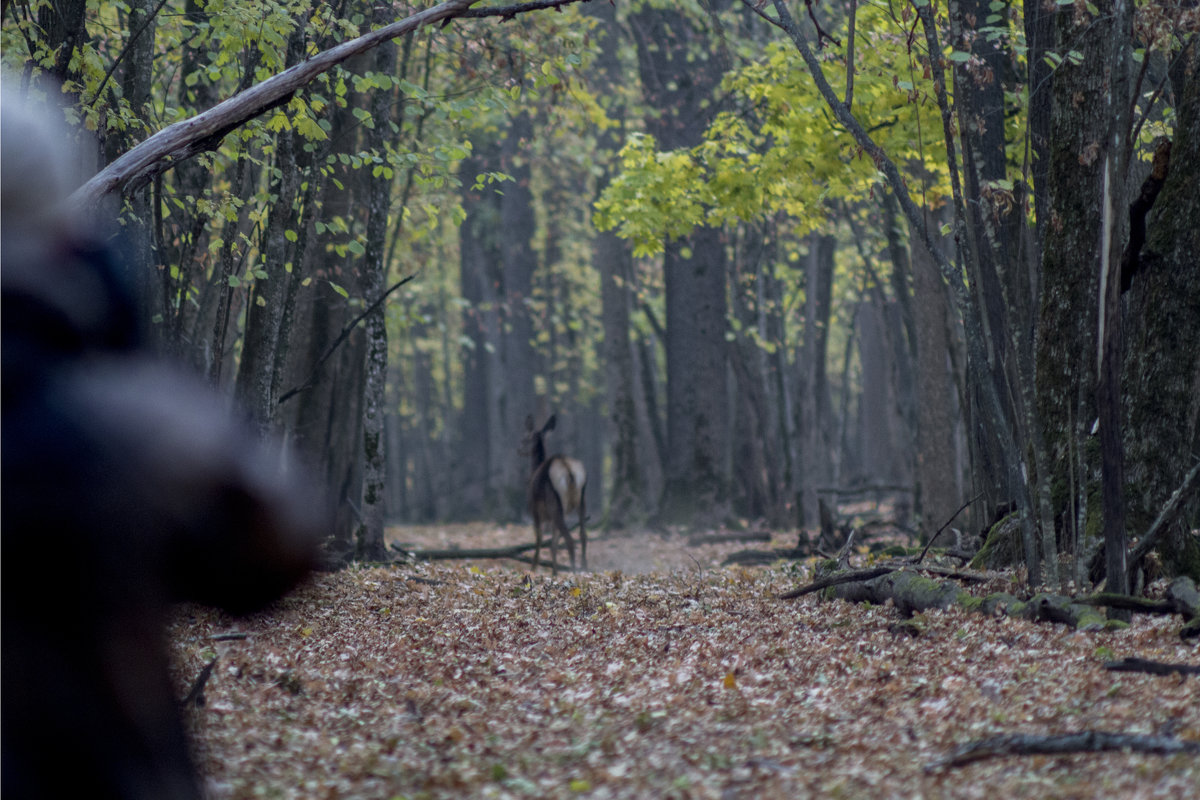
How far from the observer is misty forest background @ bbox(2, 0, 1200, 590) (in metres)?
6.04

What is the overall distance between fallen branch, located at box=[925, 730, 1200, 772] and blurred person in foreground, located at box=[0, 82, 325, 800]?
252 cm

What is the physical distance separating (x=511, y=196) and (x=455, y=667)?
793 inches

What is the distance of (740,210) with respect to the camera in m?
11.9

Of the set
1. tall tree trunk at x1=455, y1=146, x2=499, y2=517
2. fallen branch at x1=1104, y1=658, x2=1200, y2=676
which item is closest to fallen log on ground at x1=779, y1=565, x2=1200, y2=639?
fallen branch at x1=1104, y1=658, x2=1200, y2=676

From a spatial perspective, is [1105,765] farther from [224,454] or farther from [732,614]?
[732,614]

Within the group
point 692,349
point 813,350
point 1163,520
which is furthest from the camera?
point 813,350

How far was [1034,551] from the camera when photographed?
620 cm

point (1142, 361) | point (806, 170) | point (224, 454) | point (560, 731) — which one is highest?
point (806, 170)

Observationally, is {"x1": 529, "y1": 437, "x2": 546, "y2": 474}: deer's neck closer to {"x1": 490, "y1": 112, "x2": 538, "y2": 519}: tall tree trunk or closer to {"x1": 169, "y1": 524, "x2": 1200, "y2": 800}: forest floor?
{"x1": 169, "y1": 524, "x2": 1200, "y2": 800}: forest floor

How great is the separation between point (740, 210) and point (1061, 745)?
8.97m

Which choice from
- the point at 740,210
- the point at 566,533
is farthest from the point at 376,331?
the point at 740,210

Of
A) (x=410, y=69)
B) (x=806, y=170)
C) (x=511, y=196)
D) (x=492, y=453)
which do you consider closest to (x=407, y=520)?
(x=492, y=453)

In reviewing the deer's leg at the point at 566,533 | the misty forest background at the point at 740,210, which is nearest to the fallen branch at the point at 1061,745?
the misty forest background at the point at 740,210

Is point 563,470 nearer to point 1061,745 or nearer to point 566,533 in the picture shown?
point 566,533
